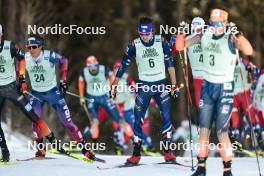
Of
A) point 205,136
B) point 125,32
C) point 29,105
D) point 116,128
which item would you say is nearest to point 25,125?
point 116,128

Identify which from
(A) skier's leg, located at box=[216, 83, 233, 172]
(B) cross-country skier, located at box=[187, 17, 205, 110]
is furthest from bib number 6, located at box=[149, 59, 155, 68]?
(A) skier's leg, located at box=[216, 83, 233, 172]

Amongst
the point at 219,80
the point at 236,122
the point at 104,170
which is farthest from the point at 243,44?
the point at 236,122

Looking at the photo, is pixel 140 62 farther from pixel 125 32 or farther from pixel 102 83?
pixel 125 32

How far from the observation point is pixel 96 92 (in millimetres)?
17516

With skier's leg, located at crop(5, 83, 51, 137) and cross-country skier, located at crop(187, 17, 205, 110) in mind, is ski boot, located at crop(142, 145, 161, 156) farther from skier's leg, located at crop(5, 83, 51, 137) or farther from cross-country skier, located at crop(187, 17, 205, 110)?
skier's leg, located at crop(5, 83, 51, 137)

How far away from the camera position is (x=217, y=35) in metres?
10.1

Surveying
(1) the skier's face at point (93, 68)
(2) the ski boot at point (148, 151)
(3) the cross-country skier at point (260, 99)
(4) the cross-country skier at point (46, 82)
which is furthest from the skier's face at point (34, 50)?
(3) the cross-country skier at point (260, 99)

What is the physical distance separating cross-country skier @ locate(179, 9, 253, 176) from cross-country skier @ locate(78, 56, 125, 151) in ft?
23.5

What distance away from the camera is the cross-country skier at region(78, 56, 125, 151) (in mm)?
17391

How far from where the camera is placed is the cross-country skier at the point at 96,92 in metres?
17.4

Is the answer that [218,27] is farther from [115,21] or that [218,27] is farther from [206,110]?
[115,21]

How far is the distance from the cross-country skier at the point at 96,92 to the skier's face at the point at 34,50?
4.37 meters

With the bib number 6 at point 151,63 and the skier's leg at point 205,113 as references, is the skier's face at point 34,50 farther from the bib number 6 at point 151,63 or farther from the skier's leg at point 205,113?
the skier's leg at point 205,113

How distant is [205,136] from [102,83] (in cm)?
758
